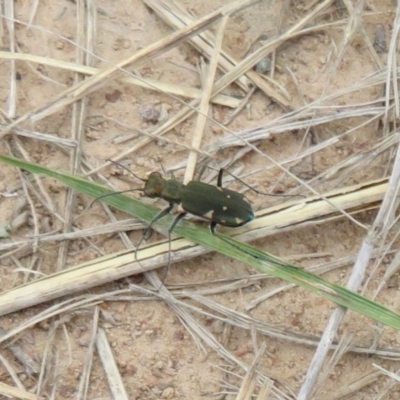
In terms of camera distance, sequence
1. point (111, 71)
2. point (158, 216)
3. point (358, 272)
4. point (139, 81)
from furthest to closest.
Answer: point (139, 81) < point (111, 71) < point (158, 216) < point (358, 272)

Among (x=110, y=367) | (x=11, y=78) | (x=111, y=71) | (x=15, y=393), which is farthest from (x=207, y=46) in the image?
(x=15, y=393)

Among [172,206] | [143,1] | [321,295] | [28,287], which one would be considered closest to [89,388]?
[28,287]

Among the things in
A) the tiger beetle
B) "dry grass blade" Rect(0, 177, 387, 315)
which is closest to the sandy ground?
"dry grass blade" Rect(0, 177, 387, 315)

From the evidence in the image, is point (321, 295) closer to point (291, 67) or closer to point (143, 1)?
point (291, 67)

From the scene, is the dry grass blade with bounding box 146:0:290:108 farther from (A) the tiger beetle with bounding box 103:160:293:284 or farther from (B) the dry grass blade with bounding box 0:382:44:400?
(B) the dry grass blade with bounding box 0:382:44:400

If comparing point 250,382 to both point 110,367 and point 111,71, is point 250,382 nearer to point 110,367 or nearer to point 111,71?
point 110,367
